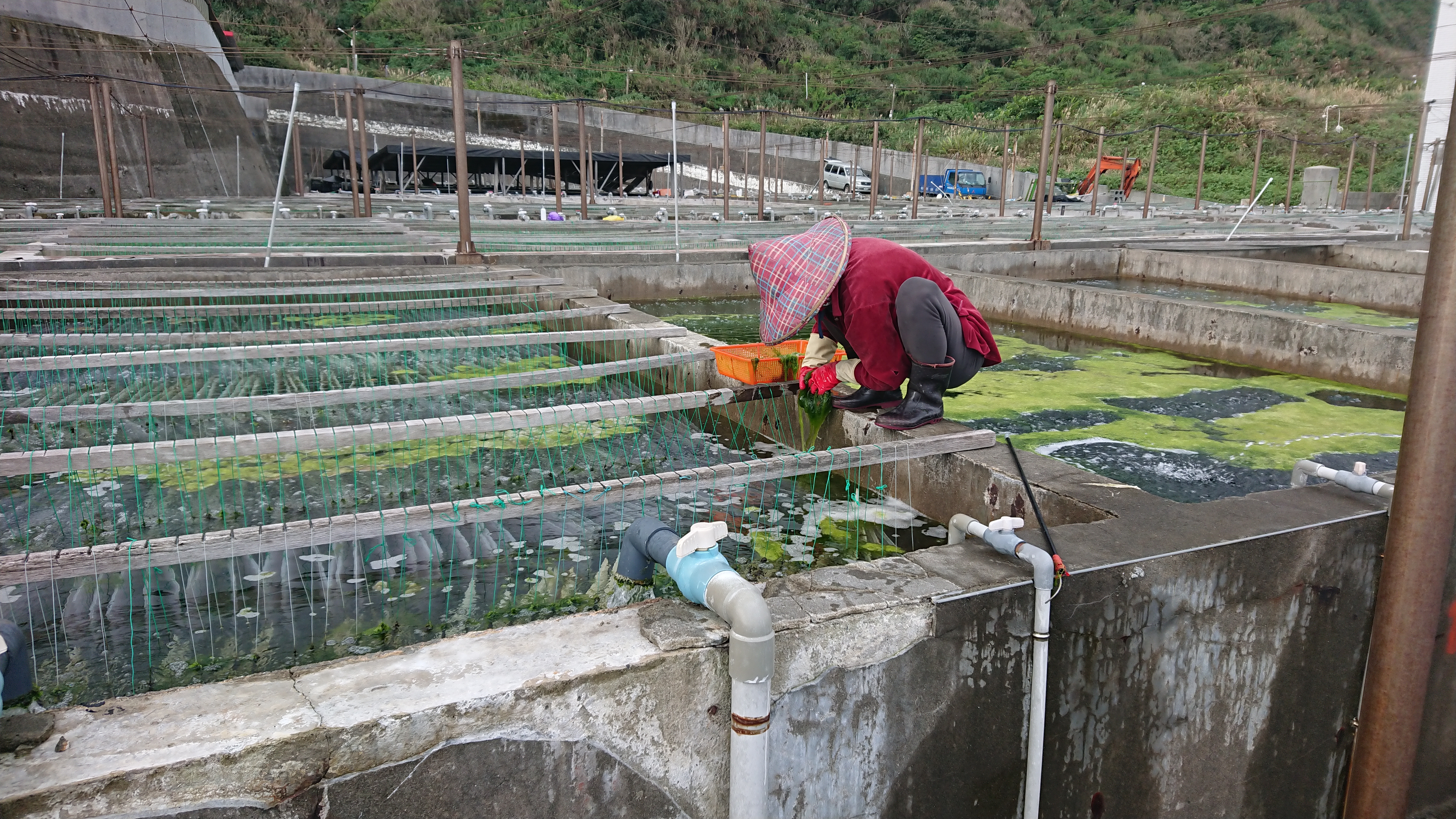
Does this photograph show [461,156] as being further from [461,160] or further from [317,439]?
[317,439]

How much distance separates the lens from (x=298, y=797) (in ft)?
5.29

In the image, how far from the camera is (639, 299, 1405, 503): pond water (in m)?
4.44

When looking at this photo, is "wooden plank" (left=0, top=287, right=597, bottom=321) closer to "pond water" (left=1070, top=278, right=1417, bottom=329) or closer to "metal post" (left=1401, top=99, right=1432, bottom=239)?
"pond water" (left=1070, top=278, right=1417, bottom=329)

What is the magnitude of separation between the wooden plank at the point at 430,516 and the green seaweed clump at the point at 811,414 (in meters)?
0.71

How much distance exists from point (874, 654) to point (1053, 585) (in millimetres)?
505

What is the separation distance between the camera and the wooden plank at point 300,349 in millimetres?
4398

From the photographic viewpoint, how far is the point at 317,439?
133 inches

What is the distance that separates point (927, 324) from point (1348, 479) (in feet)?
4.77

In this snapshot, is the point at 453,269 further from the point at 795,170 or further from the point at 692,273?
the point at 795,170

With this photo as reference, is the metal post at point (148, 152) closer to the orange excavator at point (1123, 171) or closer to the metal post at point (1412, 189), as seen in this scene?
the metal post at point (1412, 189)

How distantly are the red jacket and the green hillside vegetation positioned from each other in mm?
28768

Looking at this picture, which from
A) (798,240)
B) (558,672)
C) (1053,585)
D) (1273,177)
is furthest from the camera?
(1273,177)

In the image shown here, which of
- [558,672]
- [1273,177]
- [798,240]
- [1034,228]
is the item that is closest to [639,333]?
[798,240]

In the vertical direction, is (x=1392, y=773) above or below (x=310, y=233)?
below
